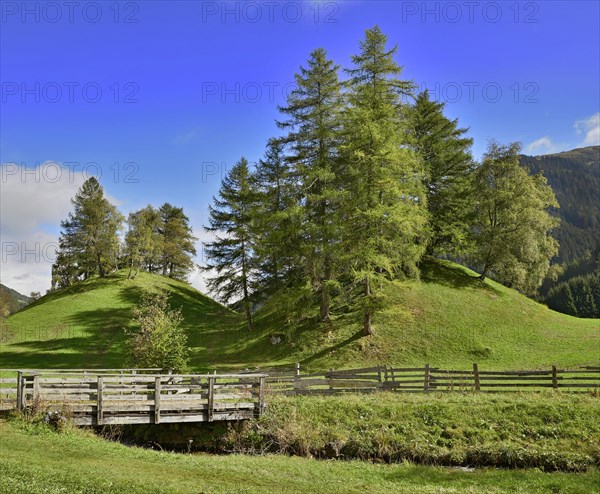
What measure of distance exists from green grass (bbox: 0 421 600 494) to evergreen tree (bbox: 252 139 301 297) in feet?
76.0

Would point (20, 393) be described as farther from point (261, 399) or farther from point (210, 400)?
point (261, 399)

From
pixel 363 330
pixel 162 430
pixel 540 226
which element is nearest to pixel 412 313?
pixel 363 330

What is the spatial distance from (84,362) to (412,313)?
28743 millimetres

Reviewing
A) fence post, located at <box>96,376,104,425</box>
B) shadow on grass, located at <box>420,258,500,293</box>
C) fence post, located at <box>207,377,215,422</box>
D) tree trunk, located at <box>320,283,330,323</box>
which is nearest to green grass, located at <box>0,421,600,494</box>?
fence post, located at <box>96,376,104,425</box>

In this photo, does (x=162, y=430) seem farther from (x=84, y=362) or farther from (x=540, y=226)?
(x=540, y=226)

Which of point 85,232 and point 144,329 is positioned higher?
point 85,232

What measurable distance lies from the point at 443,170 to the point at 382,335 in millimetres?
23096

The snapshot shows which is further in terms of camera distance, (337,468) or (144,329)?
(144,329)

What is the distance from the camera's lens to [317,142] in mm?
39656

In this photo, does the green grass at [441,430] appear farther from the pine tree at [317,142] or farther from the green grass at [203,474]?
the pine tree at [317,142]

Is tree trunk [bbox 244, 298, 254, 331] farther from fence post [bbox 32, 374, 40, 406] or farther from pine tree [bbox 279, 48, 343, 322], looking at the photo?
fence post [bbox 32, 374, 40, 406]

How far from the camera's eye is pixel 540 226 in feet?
147

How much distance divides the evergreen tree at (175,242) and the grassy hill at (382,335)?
2667 cm

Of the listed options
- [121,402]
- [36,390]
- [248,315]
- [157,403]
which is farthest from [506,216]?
[36,390]
